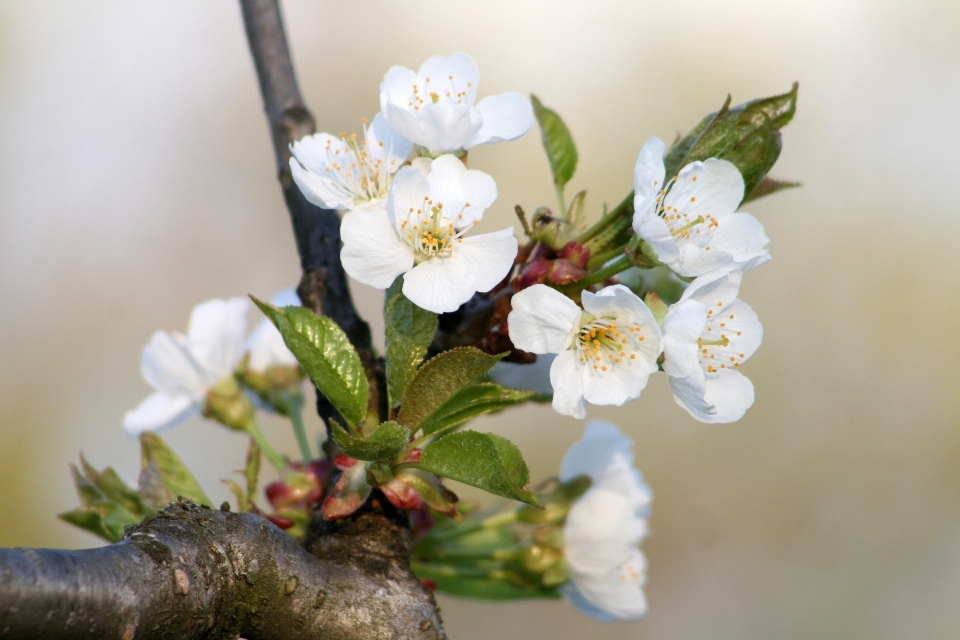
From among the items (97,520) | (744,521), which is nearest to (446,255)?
(97,520)

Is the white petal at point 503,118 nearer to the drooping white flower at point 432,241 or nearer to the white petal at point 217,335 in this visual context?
the drooping white flower at point 432,241

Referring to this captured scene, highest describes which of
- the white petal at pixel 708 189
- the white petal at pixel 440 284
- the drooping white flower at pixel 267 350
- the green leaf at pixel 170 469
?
the white petal at pixel 708 189

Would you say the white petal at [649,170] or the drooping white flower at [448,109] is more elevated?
the drooping white flower at [448,109]

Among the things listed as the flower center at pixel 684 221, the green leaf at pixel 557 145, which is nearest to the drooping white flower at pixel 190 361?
the green leaf at pixel 557 145

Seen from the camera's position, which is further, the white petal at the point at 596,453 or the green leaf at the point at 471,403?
the white petal at the point at 596,453

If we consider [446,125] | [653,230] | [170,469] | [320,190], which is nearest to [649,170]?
[653,230]

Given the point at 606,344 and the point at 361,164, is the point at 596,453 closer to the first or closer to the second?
the point at 606,344

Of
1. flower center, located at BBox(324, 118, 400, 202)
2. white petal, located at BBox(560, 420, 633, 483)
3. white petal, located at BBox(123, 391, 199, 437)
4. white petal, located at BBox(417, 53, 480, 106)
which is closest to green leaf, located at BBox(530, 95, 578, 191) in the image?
white petal, located at BBox(417, 53, 480, 106)
